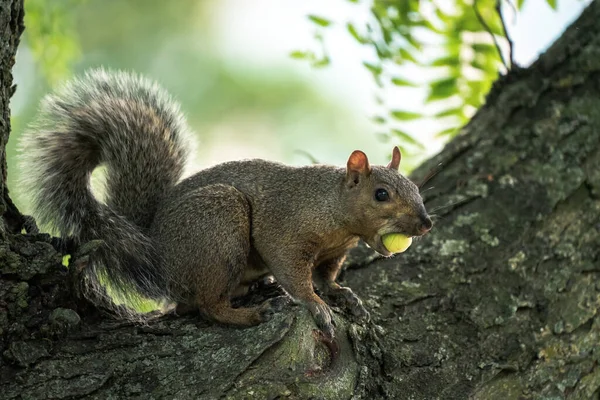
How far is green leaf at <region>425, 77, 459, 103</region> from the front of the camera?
161 inches

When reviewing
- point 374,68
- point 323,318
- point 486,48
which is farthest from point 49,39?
point 323,318

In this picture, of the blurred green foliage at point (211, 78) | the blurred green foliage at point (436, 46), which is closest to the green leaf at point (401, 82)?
the blurred green foliage at point (436, 46)

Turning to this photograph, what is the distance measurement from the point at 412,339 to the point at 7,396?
140 cm

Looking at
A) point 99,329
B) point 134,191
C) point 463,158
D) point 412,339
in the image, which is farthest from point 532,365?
point 134,191

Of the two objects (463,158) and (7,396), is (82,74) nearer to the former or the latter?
(7,396)

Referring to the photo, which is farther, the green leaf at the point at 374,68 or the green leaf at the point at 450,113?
the green leaf at the point at 450,113

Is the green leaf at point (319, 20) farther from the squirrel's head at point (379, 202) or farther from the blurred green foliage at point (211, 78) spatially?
the blurred green foliage at point (211, 78)

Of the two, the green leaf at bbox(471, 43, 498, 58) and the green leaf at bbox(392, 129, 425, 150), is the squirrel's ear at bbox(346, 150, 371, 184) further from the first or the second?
the green leaf at bbox(471, 43, 498, 58)

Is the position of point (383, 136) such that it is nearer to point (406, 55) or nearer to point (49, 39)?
point (406, 55)

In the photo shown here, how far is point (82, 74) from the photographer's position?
126 inches

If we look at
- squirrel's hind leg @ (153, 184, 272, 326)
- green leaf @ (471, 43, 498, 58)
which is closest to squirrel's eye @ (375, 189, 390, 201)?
squirrel's hind leg @ (153, 184, 272, 326)

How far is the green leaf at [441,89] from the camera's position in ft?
13.5

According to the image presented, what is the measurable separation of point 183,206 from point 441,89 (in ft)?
5.87

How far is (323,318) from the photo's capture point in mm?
2516
